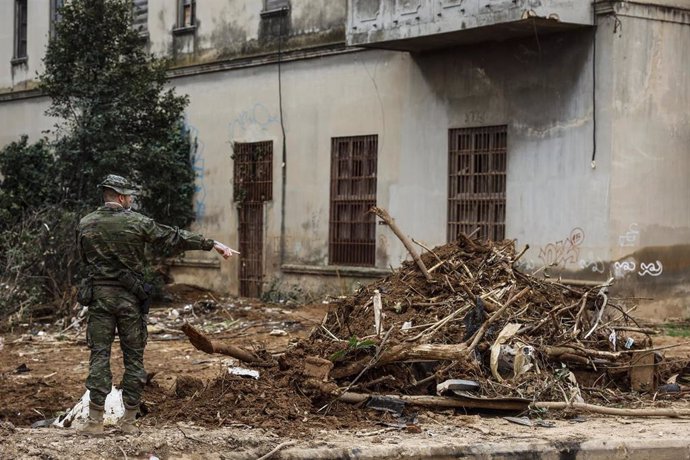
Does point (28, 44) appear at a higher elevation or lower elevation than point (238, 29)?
higher

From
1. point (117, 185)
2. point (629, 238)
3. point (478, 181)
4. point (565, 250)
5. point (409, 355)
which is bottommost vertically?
point (409, 355)

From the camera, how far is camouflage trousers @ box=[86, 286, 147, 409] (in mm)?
9023

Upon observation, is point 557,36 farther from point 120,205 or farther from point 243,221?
point 120,205

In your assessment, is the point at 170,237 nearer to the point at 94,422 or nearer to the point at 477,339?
the point at 94,422

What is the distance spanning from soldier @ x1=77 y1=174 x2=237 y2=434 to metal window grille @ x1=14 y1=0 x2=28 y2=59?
21266mm

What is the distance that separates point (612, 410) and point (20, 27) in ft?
74.6

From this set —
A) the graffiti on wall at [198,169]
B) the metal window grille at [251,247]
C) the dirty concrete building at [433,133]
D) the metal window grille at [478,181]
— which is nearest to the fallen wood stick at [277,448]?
the dirty concrete building at [433,133]

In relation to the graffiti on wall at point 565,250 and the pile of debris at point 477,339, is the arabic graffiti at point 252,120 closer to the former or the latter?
the graffiti on wall at point 565,250

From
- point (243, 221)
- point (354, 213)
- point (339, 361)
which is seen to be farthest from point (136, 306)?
point (243, 221)

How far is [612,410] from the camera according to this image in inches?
396

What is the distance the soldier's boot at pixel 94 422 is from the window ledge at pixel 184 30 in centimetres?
1648

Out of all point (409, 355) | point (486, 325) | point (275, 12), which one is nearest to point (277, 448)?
point (409, 355)

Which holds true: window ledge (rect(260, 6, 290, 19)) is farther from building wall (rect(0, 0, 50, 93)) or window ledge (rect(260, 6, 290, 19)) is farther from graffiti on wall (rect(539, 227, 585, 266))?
building wall (rect(0, 0, 50, 93))

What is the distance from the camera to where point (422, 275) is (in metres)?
11.6
